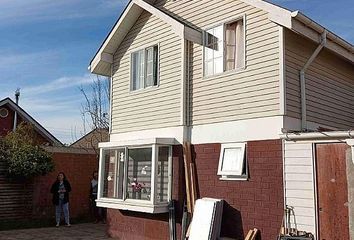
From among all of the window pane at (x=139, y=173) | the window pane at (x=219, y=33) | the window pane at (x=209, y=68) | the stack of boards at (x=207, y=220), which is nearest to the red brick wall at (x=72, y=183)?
the window pane at (x=139, y=173)

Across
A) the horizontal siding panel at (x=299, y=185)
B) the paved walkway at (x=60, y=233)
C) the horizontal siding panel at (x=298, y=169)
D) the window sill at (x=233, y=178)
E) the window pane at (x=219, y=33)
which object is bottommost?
the paved walkway at (x=60, y=233)

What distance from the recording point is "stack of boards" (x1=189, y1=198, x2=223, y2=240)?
28.7 ft

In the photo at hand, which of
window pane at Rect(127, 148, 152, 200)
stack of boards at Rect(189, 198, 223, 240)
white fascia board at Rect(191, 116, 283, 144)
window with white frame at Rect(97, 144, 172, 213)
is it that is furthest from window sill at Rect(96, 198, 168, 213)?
white fascia board at Rect(191, 116, 283, 144)

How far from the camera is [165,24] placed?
11297mm

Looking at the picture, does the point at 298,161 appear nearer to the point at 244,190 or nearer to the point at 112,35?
the point at 244,190

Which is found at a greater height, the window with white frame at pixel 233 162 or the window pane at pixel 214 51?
the window pane at pixel 214 51

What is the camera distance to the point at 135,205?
1049 centimetres

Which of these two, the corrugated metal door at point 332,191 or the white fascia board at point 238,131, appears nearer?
the corrugated metal door at point 332,191

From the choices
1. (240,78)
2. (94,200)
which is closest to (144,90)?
(240,78)

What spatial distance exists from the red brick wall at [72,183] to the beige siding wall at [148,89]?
14.3ft

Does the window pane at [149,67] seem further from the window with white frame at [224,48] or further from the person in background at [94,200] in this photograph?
the person in background at [94,200]

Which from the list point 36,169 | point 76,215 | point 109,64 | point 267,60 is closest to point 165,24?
point 109,64

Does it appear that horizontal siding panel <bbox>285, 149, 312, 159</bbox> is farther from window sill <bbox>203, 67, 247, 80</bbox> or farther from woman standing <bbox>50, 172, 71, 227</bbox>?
woman standing <bbox>50, 172, 71, 227</bbox>

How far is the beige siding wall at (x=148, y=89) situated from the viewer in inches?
424
